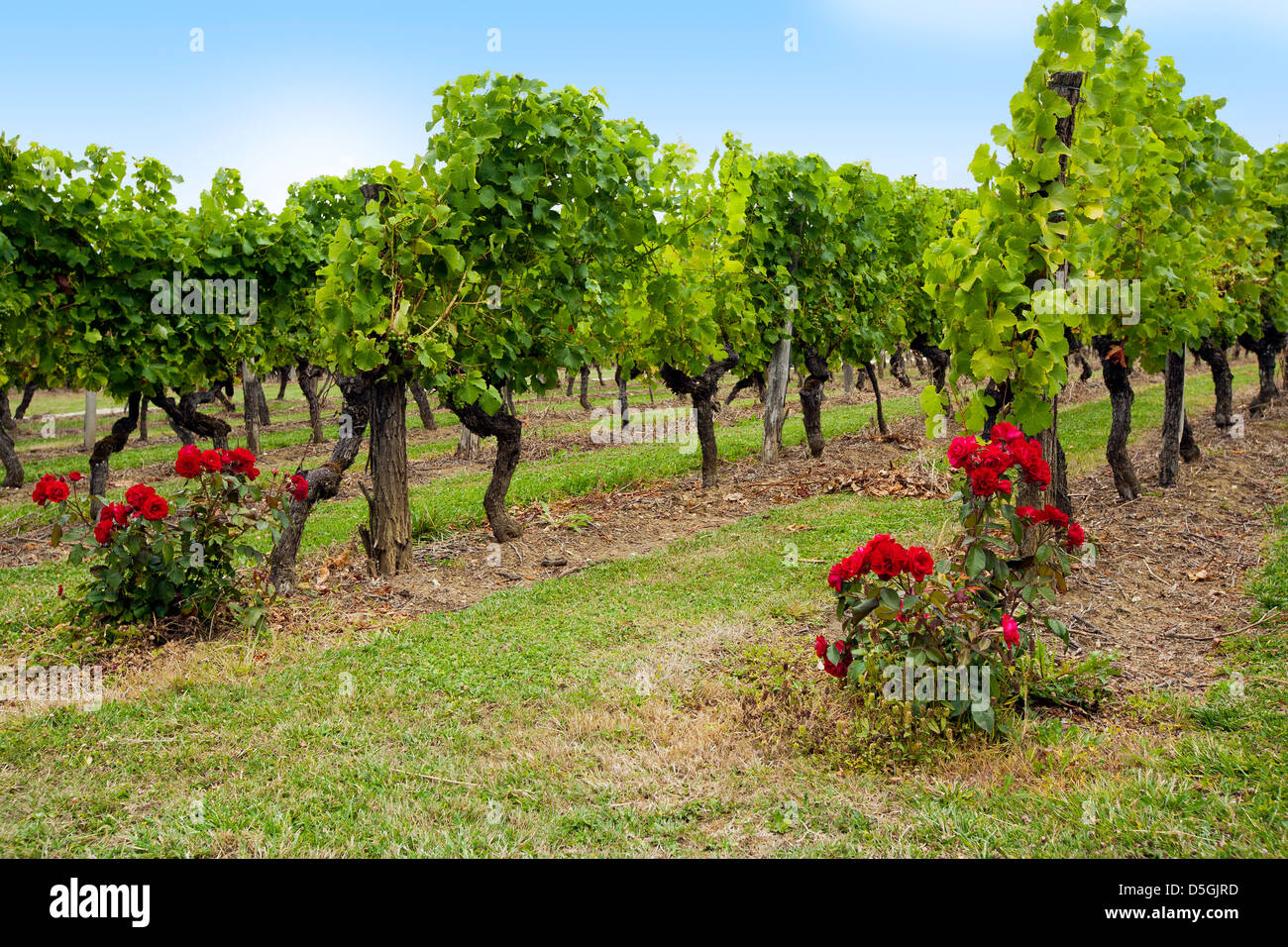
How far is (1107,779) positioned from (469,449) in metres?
14.2

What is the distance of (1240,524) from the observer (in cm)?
812

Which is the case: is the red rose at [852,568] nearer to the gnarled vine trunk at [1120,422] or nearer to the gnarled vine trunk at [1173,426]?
the gnarled vine trunk at [1120,422]

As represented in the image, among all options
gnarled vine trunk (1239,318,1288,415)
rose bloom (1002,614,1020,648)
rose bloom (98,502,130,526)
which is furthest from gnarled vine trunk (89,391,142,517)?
gnarled vine trunk (1239,318,1288,415)

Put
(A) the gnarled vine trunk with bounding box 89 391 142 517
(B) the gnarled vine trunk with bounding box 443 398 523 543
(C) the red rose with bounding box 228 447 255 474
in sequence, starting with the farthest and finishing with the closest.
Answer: (A) the gnarled vine trunk with bounding box 89 391 142 517, (B) the gnarled vine trunk with bounding box 443 398 523 543, (C) the red rose with bounding box 228 447 255 474

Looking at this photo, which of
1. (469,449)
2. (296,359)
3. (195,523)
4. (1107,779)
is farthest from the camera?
(296,359)

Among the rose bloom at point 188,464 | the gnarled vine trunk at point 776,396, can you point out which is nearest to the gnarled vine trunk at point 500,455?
the rose bloom at point 188,464

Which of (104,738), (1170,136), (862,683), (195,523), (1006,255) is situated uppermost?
(1170,136)

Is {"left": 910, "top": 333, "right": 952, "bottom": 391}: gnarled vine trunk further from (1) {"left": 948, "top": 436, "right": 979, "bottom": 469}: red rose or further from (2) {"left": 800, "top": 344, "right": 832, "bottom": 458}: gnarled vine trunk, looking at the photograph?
(1) {"left": 948, "top": 436, "right": 979, "bottom": 469}: red rose

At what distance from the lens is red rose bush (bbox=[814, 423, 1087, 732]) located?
12.8 feet

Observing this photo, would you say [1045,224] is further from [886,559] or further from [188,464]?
[188,464]

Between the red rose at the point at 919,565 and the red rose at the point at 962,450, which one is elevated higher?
the red rose at the point at 962,450

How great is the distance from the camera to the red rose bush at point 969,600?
3.90 meters
